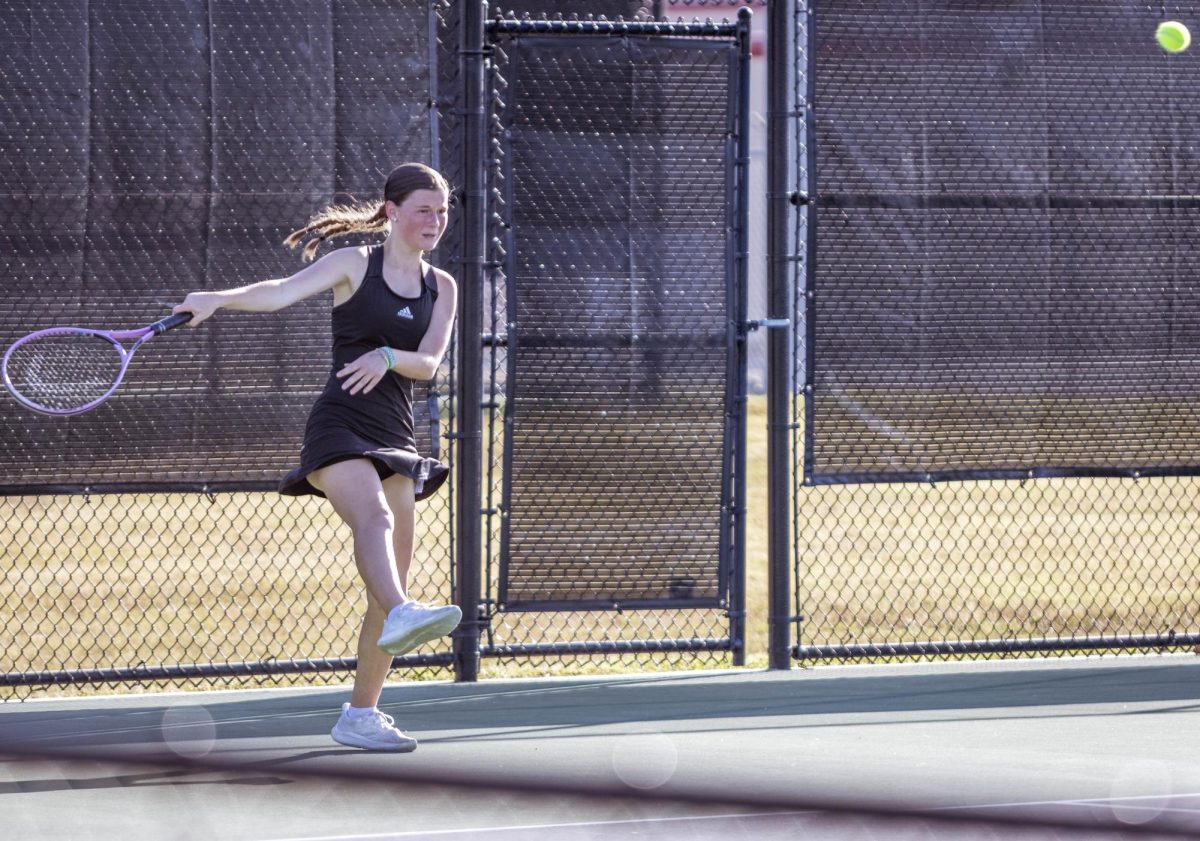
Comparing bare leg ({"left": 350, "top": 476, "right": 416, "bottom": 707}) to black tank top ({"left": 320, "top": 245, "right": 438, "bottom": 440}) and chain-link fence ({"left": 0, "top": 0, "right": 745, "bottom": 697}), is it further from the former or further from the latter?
chain-link fence ({"left": 0, "top": 0, "right": 745, "bottom": 697})

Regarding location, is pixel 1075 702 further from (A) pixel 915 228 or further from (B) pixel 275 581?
(B) pixel 275 581

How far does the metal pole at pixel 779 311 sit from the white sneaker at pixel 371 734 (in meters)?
2.00

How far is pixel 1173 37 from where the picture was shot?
22.5 feet

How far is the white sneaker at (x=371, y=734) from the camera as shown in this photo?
5.13m

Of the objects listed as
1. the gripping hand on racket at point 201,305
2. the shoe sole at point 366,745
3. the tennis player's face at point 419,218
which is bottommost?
the shoe sole at point 366,745

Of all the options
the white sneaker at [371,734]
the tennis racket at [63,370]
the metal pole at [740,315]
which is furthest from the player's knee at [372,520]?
the metal pole at [740,315]

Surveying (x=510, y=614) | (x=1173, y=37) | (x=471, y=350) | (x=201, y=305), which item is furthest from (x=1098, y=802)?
(x=510, y=614)

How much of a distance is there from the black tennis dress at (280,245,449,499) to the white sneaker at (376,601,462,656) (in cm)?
51

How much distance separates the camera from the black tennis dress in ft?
16.3

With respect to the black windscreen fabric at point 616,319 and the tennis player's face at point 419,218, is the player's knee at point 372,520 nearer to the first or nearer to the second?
the tennis player's face at point 419,218

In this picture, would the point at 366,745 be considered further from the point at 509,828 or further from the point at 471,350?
the point at 471,350

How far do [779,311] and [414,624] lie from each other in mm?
2596

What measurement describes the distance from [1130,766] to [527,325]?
2736 mm

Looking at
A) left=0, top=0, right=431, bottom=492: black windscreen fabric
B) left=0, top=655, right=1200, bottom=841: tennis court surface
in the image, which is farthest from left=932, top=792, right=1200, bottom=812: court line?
left=0, top=0, right=431, bottom=492: black windscreen fabric
